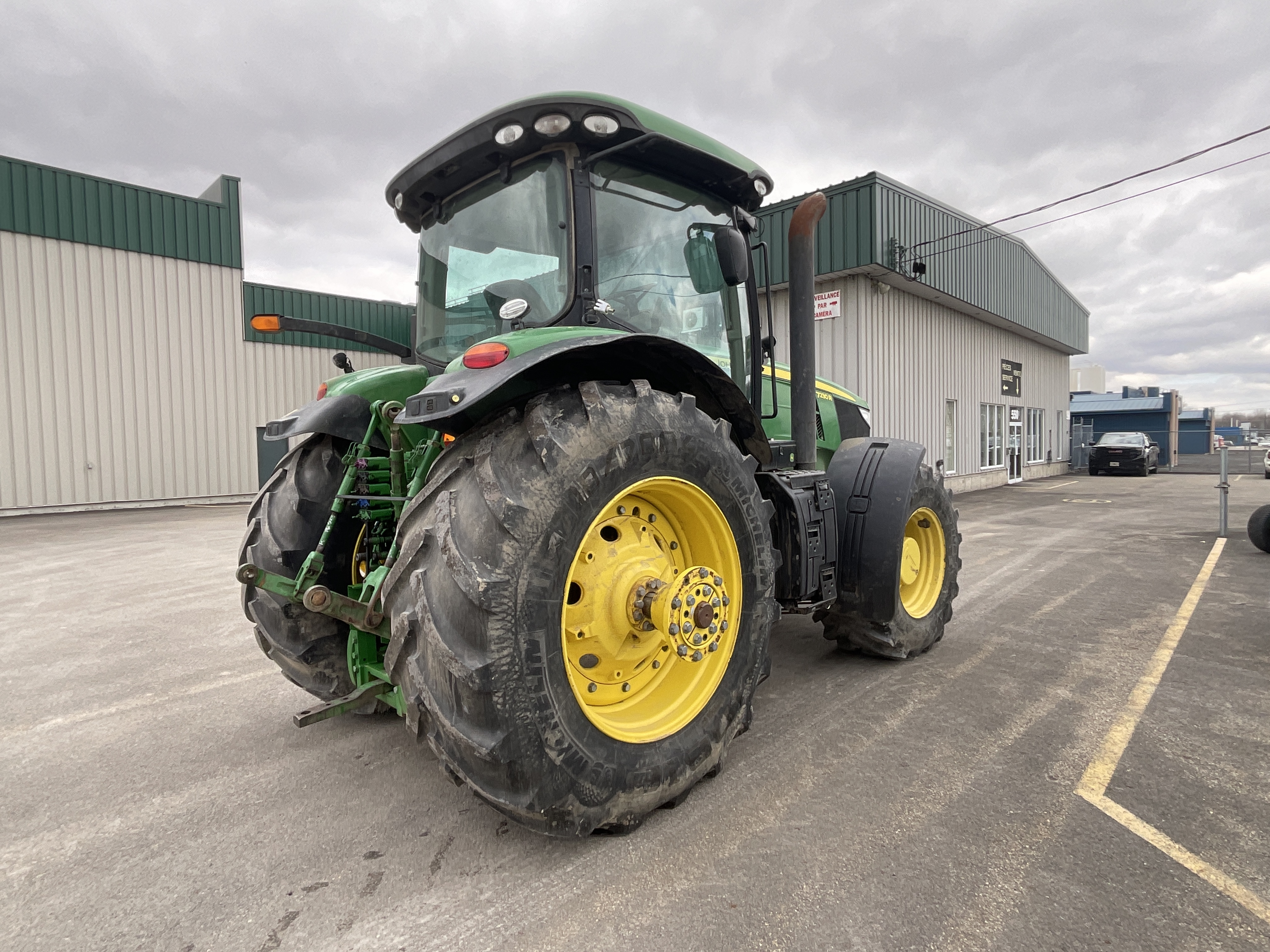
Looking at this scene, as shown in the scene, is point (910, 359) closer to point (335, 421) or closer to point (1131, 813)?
point (1131, 813)

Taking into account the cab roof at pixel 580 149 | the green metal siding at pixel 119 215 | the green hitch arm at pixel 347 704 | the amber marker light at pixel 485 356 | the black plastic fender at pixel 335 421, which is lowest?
the green hitch arm at pixel 347 704

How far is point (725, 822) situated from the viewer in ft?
7.43

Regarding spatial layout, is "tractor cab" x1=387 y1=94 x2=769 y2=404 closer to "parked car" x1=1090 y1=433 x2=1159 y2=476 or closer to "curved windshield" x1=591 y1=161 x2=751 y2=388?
"curved windshield" x1=591 y1=161 x2=751 y2=388

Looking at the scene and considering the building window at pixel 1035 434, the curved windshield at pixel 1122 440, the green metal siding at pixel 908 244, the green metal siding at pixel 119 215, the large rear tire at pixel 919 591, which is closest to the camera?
the large rear tire at pixel 919 591

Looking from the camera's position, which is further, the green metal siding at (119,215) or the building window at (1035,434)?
the building window at (1035,434)

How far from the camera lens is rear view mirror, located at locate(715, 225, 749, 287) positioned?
2.75 metres

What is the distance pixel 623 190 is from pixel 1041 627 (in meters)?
3.98

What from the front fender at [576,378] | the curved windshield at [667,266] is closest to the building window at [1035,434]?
the curved windshield at [667,266]

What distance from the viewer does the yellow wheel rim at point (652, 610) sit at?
2223 mm

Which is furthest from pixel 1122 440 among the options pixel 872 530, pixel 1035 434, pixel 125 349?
pixel 125 349

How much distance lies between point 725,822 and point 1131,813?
1347 millimetres

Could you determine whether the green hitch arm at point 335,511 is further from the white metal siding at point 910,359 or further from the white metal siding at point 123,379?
the white metal siding at point 123,379

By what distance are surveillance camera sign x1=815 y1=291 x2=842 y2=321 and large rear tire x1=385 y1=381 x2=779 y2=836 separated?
32.6ft

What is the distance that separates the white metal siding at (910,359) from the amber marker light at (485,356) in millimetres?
7740
